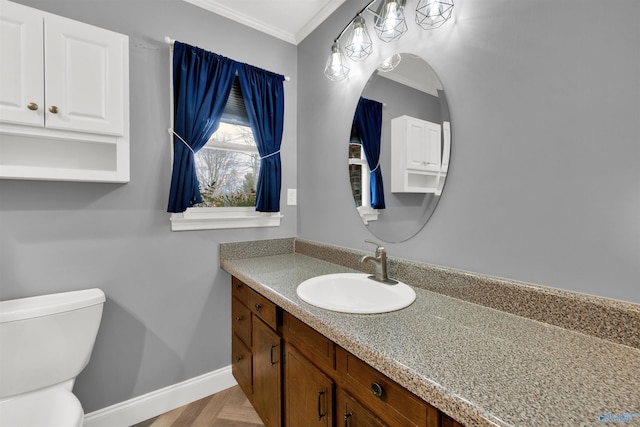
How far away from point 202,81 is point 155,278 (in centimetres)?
126

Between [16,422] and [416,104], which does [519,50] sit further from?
[16,422]

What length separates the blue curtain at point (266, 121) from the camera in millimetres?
1970

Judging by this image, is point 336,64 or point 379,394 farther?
point 336,64

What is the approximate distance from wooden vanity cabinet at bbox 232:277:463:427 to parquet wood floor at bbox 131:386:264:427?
0.56 feet

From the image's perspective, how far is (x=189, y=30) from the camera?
1802mm

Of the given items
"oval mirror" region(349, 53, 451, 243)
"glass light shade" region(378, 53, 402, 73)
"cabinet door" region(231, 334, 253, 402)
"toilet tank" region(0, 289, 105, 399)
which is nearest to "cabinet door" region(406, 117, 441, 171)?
"oval mirror" region(349, 53, 451, 243)

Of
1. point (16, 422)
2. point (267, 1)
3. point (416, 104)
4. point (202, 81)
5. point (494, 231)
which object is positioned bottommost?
point (16, 422)

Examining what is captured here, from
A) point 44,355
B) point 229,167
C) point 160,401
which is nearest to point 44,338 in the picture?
point 44,355

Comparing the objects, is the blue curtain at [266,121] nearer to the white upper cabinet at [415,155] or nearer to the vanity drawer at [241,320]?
the vanity drawer at [241,320]

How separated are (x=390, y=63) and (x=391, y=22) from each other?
0.60ft

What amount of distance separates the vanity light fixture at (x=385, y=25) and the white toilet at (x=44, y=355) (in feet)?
5.99

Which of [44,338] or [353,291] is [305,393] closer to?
[353,291]

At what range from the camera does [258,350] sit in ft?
4.99

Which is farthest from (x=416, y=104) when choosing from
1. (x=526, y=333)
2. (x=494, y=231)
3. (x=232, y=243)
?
(x=232, y=243)
